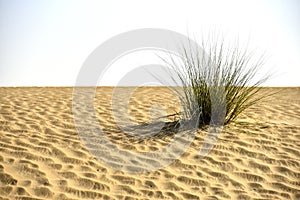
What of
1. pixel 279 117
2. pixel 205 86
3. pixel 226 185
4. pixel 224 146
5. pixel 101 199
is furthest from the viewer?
pixel 279 117

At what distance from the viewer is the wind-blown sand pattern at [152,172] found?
3.50 m

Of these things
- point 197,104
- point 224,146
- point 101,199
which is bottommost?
point 101,199

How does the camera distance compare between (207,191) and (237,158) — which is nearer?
(207,191)

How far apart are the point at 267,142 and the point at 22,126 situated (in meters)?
3.79

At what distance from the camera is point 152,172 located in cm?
394

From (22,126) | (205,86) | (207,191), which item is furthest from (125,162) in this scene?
(22,126)

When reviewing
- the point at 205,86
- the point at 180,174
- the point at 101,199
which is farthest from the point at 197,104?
the point at 101,199

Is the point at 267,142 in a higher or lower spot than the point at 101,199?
higher

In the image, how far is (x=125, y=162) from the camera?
13.5ft

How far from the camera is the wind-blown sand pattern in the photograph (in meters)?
3.50

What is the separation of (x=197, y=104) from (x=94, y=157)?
1.88 m

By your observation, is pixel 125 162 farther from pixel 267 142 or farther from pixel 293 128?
pixel 293 128

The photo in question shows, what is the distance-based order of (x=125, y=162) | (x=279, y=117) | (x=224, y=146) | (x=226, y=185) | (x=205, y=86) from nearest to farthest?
1. (x=226, y=185)
2. (x=125, y=162)
3. (x=224, y=146)
4. (x=205, y=86)
5. (x=279, y=117)

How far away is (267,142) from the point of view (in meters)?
4.77
